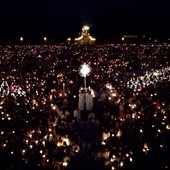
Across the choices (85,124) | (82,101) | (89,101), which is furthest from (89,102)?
(85,124)

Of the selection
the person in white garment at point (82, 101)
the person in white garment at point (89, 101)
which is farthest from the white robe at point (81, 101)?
the person in white garment at point (89, 101)

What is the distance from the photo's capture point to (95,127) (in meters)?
14.0

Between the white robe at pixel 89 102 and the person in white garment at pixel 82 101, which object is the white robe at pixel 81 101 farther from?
the white robe at pixel 89 102

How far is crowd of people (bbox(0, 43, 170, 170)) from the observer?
1109 centimetres

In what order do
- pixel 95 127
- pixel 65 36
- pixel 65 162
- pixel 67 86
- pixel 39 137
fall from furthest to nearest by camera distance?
pixel 65 36 < pixel 67 86 < pixel 95 127 < pixel 39 137 < pixel 65 162

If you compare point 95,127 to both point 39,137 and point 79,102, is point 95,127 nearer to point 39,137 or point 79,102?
point 39,137

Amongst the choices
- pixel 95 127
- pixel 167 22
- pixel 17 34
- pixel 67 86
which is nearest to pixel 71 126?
pixel 95 127

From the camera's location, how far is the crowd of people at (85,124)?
1109 centimetres

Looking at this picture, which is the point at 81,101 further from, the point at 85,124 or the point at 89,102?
the point at 85,124

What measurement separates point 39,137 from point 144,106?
4.74 meters

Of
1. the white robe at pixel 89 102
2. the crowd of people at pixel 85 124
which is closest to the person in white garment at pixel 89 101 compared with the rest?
the white robe at pixel 89 102

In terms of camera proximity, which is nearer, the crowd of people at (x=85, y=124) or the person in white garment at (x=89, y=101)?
the crowd of people at (x=85, y=124)

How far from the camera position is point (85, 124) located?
14.2 metres

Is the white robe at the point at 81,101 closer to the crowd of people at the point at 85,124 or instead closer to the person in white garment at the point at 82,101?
the person in white garment at the point at 82,101
